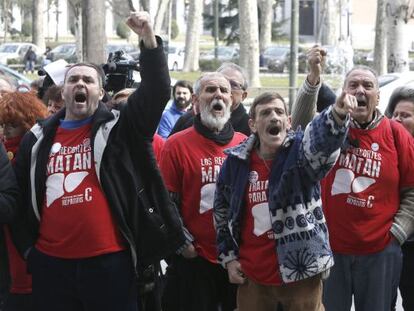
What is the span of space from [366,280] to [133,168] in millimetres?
1625

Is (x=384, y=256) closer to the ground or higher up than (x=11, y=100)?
closer to the ground

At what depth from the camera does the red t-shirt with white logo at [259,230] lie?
516cm

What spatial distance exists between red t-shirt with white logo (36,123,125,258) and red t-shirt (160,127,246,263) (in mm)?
1059

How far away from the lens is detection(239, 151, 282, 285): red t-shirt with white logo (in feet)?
16.9

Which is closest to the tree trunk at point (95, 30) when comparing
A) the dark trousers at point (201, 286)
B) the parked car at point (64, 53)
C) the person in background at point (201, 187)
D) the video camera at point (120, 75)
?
the video camera at point (120, 75)

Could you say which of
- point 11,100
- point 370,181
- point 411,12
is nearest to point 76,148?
point 11,100

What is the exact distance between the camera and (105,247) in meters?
4.98

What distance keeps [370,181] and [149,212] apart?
137 cm

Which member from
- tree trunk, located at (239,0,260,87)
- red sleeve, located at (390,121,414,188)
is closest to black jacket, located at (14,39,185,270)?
red sleeve, located at (390,121,414,188)

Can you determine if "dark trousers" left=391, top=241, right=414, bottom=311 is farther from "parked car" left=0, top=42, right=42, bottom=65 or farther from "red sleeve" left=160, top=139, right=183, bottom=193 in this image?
"parked car" left=0, top=42, right=42, bottom=65

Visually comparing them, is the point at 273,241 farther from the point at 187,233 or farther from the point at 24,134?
the point at 24,134

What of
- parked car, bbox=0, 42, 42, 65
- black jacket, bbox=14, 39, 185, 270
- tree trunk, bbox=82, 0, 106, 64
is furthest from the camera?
parked car, bbox=0, 42, 42, 65

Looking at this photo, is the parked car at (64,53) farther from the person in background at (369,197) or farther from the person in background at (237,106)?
the person in background at (369,197)

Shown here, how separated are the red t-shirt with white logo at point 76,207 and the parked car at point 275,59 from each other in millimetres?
45432
